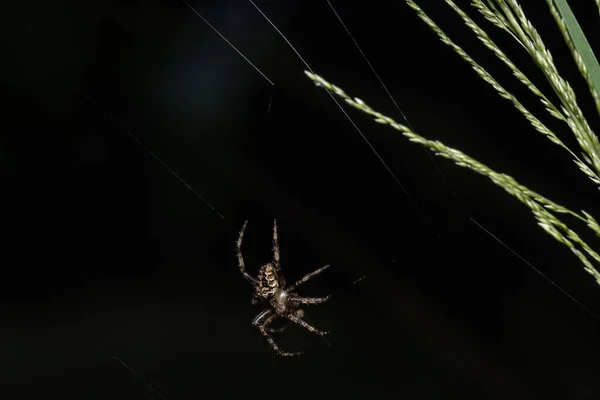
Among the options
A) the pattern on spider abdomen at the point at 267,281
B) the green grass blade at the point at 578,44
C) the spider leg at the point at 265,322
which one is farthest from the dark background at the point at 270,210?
the green grass blade at the point at 578,44

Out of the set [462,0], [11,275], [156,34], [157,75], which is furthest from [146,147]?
[462,0]

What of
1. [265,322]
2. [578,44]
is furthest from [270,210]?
[578,44]

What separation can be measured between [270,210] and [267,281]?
86cm

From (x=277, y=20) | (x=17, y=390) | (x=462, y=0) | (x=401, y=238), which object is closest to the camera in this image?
(x=462, y=0)

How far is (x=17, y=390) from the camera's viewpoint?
389 centimetres

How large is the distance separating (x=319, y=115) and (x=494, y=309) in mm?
1503

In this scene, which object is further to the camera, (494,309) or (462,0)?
(494,309)

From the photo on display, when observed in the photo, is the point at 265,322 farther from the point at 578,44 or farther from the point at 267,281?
the point at 578,44

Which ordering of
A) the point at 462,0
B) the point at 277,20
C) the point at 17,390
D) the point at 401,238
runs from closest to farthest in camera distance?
the point at 462,0 < the point at 277,20 < the point at 401,238 < the point at 17,390

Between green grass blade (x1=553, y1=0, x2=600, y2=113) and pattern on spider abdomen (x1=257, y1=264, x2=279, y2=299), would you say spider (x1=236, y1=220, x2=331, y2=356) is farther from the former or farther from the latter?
green grass blade (x1=553, y1=0, x2=600, y2=113)

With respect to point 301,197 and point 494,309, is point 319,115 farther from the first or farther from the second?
point 494,309

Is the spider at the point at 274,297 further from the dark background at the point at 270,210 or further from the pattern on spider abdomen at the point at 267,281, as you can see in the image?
the dark background at the point at 270,210

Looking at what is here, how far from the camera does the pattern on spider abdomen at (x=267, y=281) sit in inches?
106

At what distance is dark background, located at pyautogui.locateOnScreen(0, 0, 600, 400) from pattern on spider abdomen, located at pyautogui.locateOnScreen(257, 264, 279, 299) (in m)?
0.68
